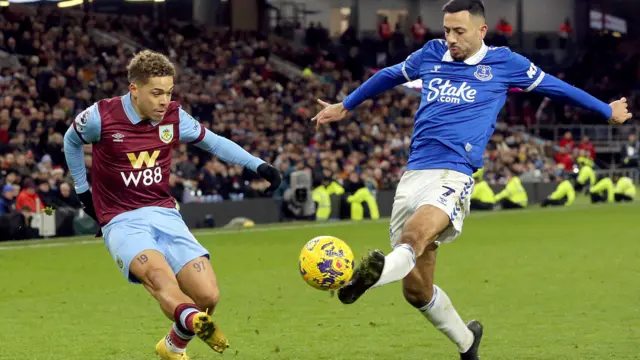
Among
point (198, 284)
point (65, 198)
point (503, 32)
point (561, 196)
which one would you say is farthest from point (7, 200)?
point (503, 32)

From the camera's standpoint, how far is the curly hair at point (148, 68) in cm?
750

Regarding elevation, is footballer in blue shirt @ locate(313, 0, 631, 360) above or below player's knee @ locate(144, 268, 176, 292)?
above

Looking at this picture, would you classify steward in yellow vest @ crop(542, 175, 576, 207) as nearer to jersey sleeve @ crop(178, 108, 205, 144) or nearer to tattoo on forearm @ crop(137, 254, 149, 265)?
jersey sleeve @ crop(178, 108, 205, 144)

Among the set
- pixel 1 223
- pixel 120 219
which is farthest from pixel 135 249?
pixel 1 223

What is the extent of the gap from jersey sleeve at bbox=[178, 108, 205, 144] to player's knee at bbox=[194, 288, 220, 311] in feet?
3.73

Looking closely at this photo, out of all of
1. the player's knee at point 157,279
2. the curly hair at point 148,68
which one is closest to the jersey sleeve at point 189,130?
the curly hair at point 148,68

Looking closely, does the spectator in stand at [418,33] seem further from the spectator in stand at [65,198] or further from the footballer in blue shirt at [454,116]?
the footballer in blue shirt at [454,116]

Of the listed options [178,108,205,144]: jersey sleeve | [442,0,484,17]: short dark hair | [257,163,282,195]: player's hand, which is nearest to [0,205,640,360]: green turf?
[257,163,282,195]: player's hand

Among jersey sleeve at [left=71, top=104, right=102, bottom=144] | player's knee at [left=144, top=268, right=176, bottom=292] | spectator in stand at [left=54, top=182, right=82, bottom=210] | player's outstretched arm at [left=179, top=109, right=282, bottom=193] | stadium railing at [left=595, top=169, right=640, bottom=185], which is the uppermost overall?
jersey sleeve at [left=71, top=104, right=102, bottom=144]

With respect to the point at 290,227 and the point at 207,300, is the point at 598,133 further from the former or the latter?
the point at 207,300

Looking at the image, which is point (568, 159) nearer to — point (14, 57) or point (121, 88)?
point (121, 88)

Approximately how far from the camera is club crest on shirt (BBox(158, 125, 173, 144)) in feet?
25.8

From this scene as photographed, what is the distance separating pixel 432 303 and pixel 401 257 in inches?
46.9

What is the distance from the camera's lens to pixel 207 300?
24.9ft
